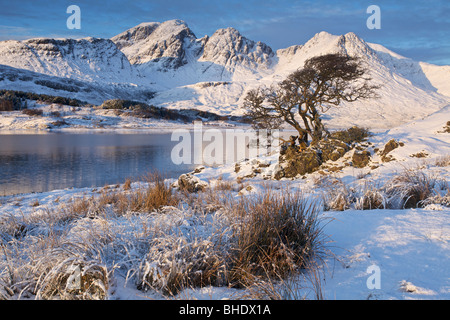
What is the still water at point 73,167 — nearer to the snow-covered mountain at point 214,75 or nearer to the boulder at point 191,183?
the boulder at point 191,183

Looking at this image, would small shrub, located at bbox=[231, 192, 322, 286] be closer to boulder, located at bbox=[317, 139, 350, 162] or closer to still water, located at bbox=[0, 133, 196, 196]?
still water, located at bbox=[0, 133, 196, 196]

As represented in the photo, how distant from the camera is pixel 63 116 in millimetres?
50750

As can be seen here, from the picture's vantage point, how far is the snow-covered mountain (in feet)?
255

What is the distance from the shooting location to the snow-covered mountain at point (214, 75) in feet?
255

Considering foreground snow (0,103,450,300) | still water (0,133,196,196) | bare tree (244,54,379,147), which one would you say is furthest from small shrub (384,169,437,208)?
bare tree (244,54,379,147)

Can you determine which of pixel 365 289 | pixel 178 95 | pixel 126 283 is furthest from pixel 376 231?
pixel 178 95

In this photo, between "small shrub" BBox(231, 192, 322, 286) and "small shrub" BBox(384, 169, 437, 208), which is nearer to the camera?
"small shrub" BBox(231, 192, 322, 286)

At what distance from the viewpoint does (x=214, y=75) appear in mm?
164250

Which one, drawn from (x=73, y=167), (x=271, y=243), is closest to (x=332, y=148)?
(x=271, y=243)

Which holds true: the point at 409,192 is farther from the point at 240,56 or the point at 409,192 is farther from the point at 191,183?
the point at 240,56

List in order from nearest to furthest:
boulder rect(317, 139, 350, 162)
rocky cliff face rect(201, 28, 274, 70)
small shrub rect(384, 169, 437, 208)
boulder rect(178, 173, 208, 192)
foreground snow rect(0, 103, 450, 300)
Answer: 1. foreground snow rect(0, 103, 450, 300)
2. small shrub rect(384, 169, 437, 208)
3. boulder rect(178, 173, 208, 192)
4. boulder rect(317, 139, 350, 162)
5. rocky cliff face rect(201, 28, 274, 70)

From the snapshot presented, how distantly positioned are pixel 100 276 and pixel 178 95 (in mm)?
116810

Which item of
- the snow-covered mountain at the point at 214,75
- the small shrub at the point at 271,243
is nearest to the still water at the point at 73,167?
the small shrub at the point at 271,243

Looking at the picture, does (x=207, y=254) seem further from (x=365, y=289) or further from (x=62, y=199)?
(x=62, y=199)
